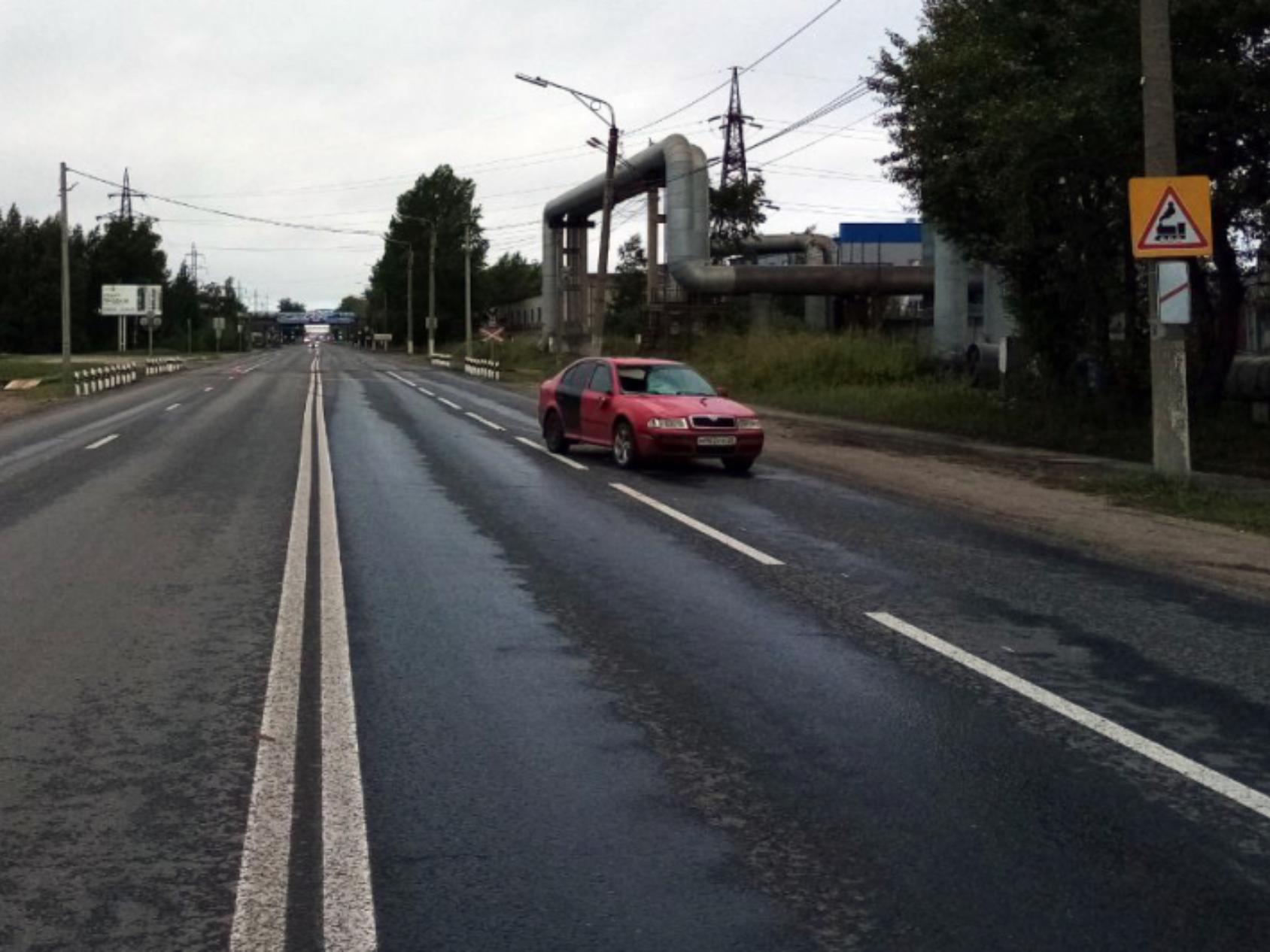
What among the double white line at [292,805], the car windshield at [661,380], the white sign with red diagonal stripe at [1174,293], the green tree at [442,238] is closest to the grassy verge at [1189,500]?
the white sign with red diagonal stripe at [1174,293]

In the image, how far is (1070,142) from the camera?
59.7ft

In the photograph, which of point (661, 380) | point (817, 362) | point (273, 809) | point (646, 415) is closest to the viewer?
point (273, 809)

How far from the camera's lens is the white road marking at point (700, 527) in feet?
36.1

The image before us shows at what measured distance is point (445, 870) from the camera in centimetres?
443

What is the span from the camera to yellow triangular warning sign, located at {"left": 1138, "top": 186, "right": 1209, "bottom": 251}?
577 inches

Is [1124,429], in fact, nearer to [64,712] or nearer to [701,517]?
[701,517]

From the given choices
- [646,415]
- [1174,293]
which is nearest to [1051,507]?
[1174,293]

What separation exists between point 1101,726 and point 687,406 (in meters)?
11.9

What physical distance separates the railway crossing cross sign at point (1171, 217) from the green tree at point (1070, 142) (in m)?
2.63

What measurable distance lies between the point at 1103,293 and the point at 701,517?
37.5 feet

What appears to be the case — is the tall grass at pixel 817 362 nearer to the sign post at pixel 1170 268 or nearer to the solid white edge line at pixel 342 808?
the sign post at pixel 1170 268

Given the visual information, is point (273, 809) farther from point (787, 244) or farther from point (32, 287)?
point (32, 287)

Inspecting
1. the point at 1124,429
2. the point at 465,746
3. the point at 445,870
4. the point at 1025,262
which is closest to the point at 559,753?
the point at 465,746

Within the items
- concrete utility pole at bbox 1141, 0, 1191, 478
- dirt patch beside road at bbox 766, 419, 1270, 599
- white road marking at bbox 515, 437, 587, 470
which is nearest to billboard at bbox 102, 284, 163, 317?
white road marking at bbox 515, 437, 587, 470
